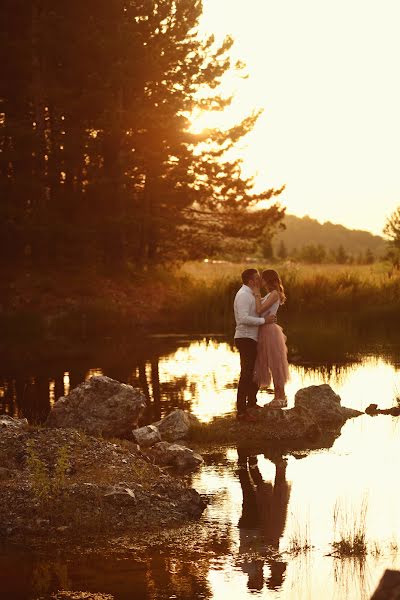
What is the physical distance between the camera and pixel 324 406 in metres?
15.8

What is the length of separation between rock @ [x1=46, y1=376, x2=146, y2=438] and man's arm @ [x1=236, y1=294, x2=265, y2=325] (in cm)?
181

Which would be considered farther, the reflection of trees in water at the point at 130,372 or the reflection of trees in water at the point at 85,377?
the reflection of trees in water at the point at 130,372

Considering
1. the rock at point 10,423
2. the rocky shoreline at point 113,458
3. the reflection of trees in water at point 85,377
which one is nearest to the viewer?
the rocky shoreline at point 113,458

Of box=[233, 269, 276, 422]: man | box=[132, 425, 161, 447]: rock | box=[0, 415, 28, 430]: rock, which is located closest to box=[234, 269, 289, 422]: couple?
box=[233, 269, 276, 422]: man

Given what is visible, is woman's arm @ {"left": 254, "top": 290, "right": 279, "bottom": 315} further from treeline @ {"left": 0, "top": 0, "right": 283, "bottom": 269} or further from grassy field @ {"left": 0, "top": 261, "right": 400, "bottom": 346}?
treeline @ {"left": 0, "top": 0, "right": 283, "bottom": 269}

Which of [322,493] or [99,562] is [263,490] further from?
[99,562]

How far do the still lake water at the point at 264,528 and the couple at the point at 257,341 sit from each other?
1226 mm

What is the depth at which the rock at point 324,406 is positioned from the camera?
15.6m

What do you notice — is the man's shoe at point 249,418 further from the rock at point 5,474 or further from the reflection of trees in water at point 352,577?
the reflection of trees in water at point 352,577

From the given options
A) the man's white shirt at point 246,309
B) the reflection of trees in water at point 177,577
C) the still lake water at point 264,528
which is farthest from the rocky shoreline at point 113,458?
the man's white shirt at point 246,309

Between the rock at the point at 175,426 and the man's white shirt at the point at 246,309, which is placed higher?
the man's white shirt at the point at 246,309

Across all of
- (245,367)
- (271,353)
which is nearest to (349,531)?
(245,367)

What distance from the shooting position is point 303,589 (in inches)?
323

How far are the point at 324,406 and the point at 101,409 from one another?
3424 mm
